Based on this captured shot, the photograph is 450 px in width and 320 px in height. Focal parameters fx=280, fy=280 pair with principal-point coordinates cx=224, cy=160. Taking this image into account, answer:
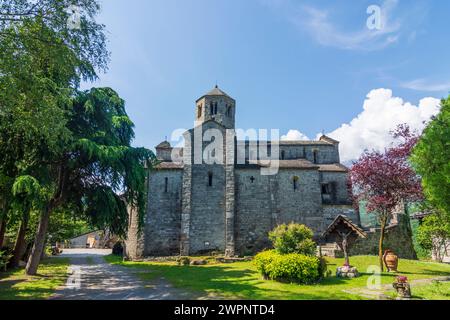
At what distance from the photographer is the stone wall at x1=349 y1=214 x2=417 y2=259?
887 inches

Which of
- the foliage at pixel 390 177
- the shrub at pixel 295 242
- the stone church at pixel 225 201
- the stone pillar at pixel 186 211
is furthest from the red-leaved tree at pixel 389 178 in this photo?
the stone pillar at pixel 186 211

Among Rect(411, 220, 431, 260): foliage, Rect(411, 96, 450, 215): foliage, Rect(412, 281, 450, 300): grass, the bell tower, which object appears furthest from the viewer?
the bell tower

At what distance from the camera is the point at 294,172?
27109 mm

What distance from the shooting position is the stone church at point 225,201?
24441 millimetres

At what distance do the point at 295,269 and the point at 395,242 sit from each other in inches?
642

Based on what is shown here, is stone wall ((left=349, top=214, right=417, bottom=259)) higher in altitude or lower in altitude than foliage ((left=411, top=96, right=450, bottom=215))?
lower

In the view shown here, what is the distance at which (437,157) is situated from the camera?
31.8 feet

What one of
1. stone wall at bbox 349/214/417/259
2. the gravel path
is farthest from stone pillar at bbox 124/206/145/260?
stone wall at bbox 349/214/417/259

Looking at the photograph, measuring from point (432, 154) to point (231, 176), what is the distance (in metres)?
17.0

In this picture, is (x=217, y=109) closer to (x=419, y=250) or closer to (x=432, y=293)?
(x=419, y=250)

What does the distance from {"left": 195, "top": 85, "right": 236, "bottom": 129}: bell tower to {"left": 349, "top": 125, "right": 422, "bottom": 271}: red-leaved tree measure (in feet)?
52.1

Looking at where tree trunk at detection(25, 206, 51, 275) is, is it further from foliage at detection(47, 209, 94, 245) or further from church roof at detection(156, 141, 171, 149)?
church roof at detection(156, 141, 171, 149)
